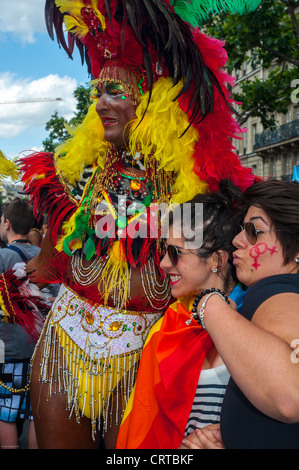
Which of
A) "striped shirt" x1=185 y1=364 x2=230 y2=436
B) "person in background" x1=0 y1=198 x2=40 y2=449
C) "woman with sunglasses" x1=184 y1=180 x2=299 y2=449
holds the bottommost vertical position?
"person in background" x1=0 y1=198 x2=40 y2=449

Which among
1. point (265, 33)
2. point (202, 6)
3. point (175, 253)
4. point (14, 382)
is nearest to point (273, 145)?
point (265, 33)

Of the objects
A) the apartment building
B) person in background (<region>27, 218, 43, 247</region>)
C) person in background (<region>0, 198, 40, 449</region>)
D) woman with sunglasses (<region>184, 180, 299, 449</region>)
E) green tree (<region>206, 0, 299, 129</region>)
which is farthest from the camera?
the apartment building

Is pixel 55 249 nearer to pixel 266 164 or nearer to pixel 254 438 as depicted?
pixel 254 438

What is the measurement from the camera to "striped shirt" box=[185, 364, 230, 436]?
1.70 m

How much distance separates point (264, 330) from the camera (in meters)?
1.18

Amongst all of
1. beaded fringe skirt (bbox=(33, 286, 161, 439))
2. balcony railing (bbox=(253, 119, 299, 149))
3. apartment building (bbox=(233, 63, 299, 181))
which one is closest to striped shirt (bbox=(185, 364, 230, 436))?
beaded fringe skirt (bbox=(33, 286, 161, 439))

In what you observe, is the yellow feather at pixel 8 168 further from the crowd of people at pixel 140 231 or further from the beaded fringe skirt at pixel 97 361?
the beaded fringe skirt at pixel 97 361

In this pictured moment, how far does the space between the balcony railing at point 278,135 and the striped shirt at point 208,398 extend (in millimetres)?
18085

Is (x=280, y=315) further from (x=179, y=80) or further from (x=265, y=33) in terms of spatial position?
(x=265, y=33)

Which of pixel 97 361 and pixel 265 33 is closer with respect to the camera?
pixel 97 361

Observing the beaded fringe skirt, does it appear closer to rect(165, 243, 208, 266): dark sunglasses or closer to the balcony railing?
rect(165, 243, 208, 266): dark sunglasses

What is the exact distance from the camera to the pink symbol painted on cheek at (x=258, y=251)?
1.48 metres

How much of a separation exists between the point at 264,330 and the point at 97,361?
1000 millimetres

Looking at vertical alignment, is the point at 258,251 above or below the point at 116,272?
above
